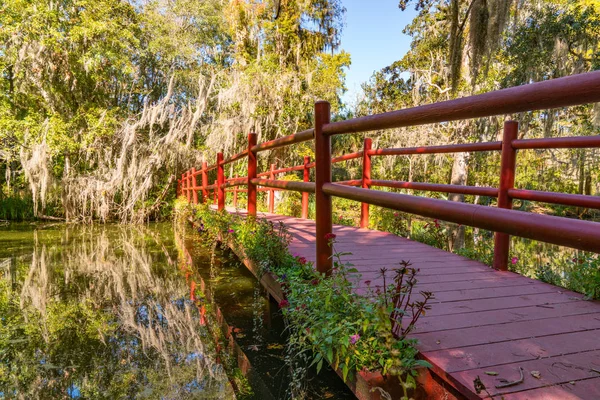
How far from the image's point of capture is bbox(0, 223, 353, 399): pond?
246 cm

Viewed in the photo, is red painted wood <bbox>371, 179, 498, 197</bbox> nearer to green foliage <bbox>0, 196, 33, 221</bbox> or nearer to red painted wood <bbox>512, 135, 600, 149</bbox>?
red painted wood <bbox>512, 135, 600, 149</bbox>

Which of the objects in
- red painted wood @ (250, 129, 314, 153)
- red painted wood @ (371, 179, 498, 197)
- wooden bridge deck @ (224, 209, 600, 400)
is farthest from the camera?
red painted wood @ (371, 179, 498, 197)

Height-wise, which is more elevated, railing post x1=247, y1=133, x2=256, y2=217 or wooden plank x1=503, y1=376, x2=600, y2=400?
railing post x1=247, y1=133, x2=256, y2=217

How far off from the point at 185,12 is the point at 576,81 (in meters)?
23.0

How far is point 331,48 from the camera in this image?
18328 mm

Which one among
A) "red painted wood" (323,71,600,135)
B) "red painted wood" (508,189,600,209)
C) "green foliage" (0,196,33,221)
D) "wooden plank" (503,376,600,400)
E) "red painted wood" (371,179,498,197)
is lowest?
"green foliage" (0,196,33,221)

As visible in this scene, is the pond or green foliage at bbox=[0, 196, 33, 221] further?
green foliage at bbox=[0, 196, 33, 221]

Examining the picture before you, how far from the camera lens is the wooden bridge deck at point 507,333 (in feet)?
4.80

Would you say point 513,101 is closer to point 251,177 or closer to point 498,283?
point 498,283

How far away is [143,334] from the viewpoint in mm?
3287

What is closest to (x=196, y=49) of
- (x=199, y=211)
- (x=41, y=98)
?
(x=41, y=98)

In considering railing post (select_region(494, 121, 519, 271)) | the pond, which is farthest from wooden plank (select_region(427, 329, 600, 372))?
railing post (select_region(494, 121, 519, 271))

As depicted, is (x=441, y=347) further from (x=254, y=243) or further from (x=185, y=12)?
(x=185, y=12)

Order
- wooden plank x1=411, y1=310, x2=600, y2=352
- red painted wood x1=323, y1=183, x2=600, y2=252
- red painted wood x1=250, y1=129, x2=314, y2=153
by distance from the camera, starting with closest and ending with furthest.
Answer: red painted wood x1=323, y1=183, x2=600, y2=252 < wooden plank x1=411, y1=310, x2=600, y2=352 < red painted wood x1=250, y1=129, x2=314, y2=153
